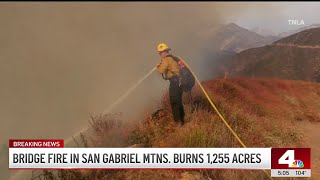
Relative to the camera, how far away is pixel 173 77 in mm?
6082

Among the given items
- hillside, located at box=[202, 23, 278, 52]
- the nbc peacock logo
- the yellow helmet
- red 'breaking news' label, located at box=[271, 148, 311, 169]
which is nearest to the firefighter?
the yellow helmet

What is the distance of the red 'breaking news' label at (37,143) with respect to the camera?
19.6 ft

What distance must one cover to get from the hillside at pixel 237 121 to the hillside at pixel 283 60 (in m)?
0.09

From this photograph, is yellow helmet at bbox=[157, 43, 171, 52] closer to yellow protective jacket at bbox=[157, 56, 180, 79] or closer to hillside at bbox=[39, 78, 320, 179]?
yellow protective jacket at bbox=[157, 56, 180, 79]

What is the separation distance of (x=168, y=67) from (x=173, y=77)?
135 mm

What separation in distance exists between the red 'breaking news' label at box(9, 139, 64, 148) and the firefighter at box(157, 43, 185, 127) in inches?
53.1

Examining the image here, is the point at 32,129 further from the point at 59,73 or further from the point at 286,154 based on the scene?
the point at 286,154

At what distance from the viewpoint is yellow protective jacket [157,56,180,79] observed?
19.7 feet

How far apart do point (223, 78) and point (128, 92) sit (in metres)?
1.10

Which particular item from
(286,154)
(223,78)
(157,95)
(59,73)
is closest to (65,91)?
(59,73)

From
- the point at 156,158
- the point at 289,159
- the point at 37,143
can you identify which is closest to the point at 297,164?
the point at 289,159

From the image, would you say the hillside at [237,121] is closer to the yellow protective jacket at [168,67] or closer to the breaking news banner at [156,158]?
the breaking news banner at [156,158]

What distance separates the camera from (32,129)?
606 cm

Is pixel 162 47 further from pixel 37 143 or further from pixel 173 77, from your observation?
pixel 37 143
